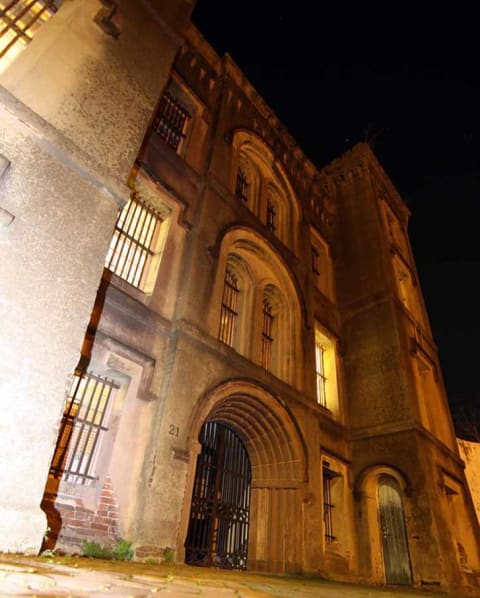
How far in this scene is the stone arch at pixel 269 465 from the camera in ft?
26.4

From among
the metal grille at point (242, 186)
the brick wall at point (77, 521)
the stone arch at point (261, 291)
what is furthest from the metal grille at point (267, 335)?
the brick wall at point (77, 521)

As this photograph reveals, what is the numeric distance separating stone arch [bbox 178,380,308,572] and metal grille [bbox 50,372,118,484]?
6.23ft

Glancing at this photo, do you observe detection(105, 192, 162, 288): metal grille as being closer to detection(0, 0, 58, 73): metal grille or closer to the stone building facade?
the stone building facade

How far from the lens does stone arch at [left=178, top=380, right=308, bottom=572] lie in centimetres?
805

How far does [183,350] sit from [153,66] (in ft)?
15.7

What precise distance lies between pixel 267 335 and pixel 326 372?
9.75ft

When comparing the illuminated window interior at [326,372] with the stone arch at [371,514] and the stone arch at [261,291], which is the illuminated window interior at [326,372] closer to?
the stone arch at [261,291]

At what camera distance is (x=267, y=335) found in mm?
10961

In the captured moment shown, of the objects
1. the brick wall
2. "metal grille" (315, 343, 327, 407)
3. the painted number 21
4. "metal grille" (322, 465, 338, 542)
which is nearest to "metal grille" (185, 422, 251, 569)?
the painted number 21

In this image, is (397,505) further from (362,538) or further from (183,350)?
(183,350)

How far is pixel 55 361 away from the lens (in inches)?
150

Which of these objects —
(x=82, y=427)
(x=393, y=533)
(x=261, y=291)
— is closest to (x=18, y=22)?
(x=82, y=427)

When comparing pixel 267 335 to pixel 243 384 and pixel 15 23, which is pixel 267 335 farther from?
pixel 15 23

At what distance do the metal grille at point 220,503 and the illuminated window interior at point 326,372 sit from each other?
3594 mm
